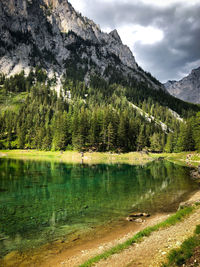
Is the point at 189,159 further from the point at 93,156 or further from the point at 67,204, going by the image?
the point at 67,204

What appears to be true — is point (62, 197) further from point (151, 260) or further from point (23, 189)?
point (151, 260)

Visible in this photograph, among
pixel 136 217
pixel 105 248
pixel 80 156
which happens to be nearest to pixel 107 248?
pixel 105 248

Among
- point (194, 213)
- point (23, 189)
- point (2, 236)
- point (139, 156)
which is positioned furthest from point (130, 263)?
point (139, 156)

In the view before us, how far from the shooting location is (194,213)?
1689 cm

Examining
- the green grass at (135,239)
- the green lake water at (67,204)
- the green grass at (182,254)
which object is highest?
the green grass at (182,254)

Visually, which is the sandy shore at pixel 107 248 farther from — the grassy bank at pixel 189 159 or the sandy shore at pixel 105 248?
the grassy bank at pixel 189 159

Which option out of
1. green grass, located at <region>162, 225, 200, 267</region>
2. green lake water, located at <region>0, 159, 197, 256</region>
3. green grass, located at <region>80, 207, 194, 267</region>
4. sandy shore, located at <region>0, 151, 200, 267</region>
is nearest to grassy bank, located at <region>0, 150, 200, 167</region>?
green lake water, located at <region>0, 159, 197, 256</region>

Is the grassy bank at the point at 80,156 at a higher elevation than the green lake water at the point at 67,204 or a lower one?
higher

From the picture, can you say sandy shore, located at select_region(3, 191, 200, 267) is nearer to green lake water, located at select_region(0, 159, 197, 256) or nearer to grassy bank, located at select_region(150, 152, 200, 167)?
green lake water, located at select_region(0, 159, 197, 256)

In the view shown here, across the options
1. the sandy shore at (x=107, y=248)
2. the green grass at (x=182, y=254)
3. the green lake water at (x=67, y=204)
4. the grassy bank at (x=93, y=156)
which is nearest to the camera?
the green grass at (x=182, y=254)

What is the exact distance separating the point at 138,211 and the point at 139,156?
80995mm

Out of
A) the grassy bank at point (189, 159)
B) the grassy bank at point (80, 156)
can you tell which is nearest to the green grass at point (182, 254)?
the grassy bank at point (189, 159)

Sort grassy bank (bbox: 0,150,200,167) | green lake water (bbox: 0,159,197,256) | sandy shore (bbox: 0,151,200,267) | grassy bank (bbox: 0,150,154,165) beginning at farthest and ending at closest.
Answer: grassy bank (bbox: 0,150,154,165) < grassy bank (bbox: 0,150,200,167) < green lake water (bbox: 0,159,197,256) < sandy shore (bbox: 0,151,200,267)

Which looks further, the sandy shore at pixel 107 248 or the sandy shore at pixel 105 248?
the sandy shore at pixel 105 248
